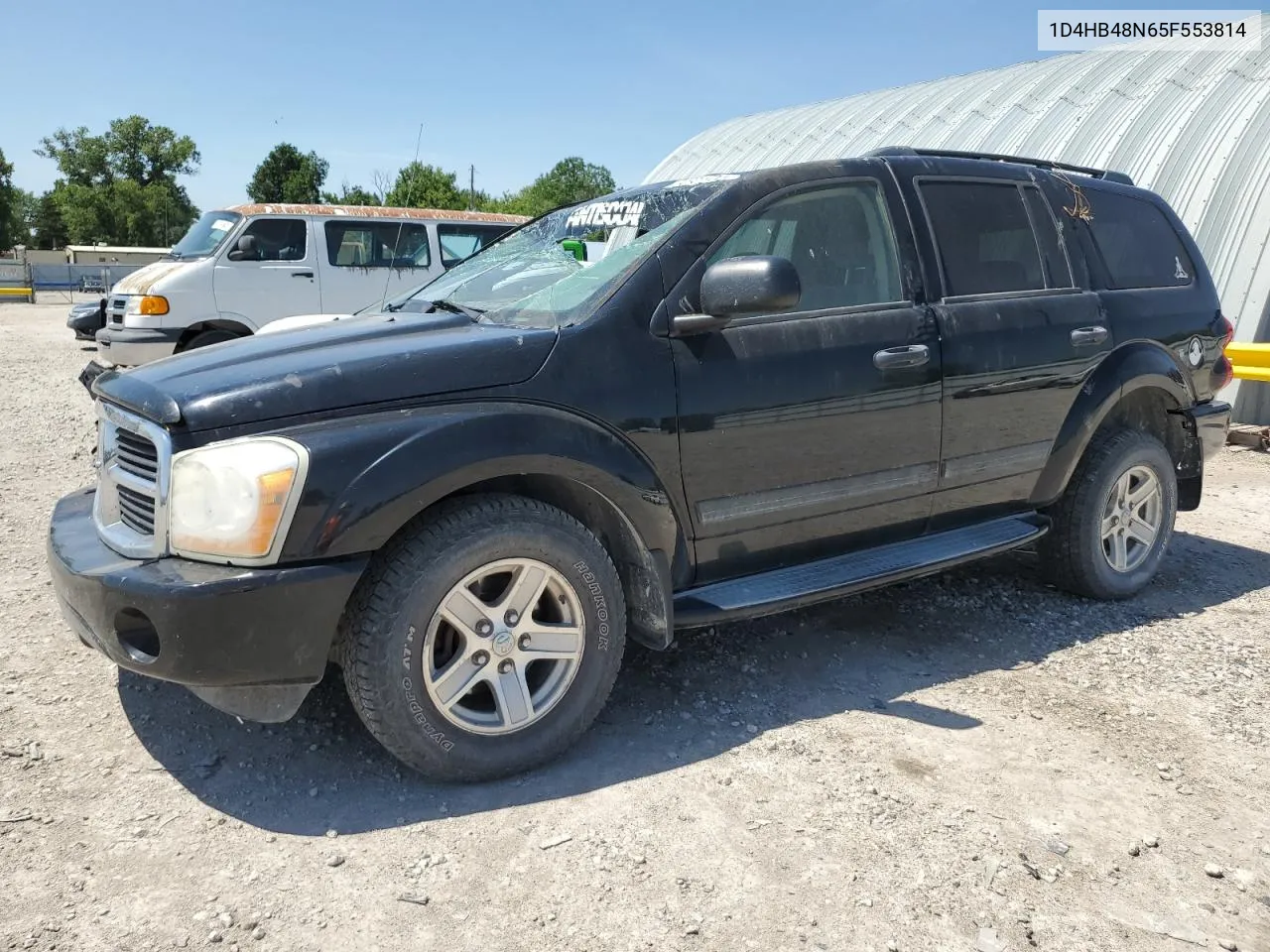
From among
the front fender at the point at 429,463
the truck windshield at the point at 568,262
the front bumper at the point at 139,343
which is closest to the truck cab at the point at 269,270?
the front bumper at the point at 139,343

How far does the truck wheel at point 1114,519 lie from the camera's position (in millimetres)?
4305

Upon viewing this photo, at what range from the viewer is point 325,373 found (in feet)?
8.77

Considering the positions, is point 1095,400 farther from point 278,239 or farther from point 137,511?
point 278,239

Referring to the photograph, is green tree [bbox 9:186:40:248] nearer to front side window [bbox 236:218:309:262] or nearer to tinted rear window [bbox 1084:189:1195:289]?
front side window [bbox 236:218:309:262]

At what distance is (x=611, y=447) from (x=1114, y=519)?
9.08 feet

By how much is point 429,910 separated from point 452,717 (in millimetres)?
570

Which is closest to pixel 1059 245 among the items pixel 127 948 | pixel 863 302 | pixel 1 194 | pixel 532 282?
pixel 863 302

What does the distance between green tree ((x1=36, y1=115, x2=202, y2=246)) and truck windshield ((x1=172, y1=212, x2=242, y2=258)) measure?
68.5m

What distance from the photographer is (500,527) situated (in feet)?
8.97

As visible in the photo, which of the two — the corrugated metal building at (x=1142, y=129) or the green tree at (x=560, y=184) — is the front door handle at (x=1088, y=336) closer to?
the corrugated metal building at (x=1142, y=129)

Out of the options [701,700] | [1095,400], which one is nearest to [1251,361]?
[1095,400]

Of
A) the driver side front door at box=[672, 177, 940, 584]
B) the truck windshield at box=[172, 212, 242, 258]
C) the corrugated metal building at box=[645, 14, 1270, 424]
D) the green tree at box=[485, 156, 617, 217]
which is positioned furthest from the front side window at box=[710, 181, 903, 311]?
the green tree at box=[485, 156, 617, 217]

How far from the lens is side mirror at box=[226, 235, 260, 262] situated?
9.81 meters

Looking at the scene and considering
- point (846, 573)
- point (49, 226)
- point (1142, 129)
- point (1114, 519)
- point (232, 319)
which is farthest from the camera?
point (49, 226)
